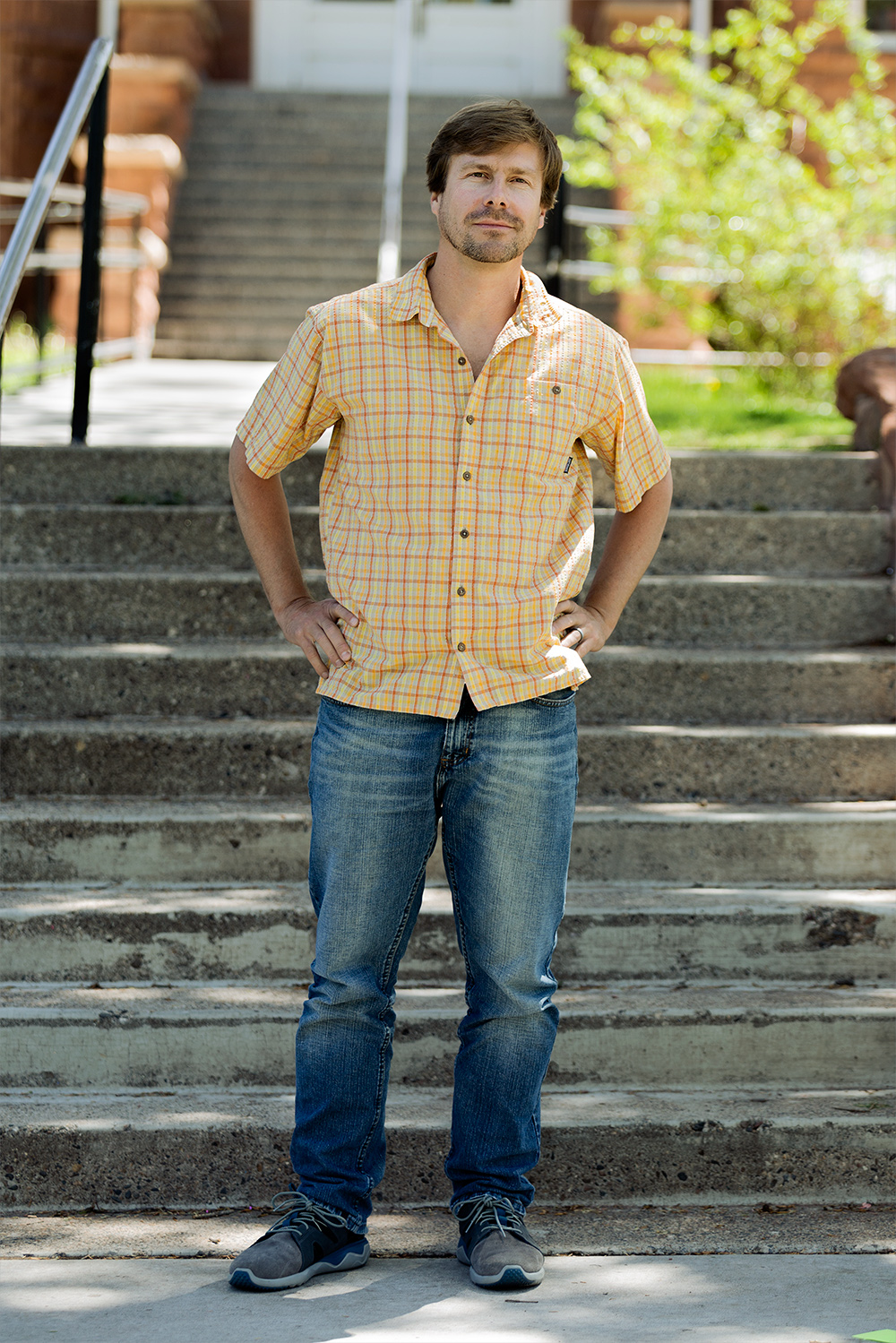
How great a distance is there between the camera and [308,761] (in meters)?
3.94

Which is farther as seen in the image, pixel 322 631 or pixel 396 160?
pixel 396 160

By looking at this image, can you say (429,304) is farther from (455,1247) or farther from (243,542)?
(243,542)

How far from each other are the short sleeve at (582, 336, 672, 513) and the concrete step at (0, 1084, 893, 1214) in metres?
1.28

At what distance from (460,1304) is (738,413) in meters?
4.80

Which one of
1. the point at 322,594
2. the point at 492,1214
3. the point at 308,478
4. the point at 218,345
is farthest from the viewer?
the point at 218,345

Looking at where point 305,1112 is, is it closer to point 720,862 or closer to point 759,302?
point 720,862

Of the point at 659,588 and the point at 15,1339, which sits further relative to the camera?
the point at 659,588

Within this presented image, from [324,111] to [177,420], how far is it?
5666mm

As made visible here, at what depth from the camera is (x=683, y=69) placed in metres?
8.23

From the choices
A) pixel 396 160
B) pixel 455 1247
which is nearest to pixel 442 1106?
pixel 455 1247

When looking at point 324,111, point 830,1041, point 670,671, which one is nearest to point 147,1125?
point 830,1041

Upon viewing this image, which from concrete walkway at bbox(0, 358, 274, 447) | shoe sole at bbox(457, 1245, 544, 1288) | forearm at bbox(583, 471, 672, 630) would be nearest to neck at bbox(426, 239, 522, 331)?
forearm at bbox(583, 471, 672, 630)

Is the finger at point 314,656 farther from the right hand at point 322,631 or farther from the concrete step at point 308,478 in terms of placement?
the concrete step at point 308,478

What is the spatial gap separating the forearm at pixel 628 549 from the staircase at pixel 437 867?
3.34 ft
